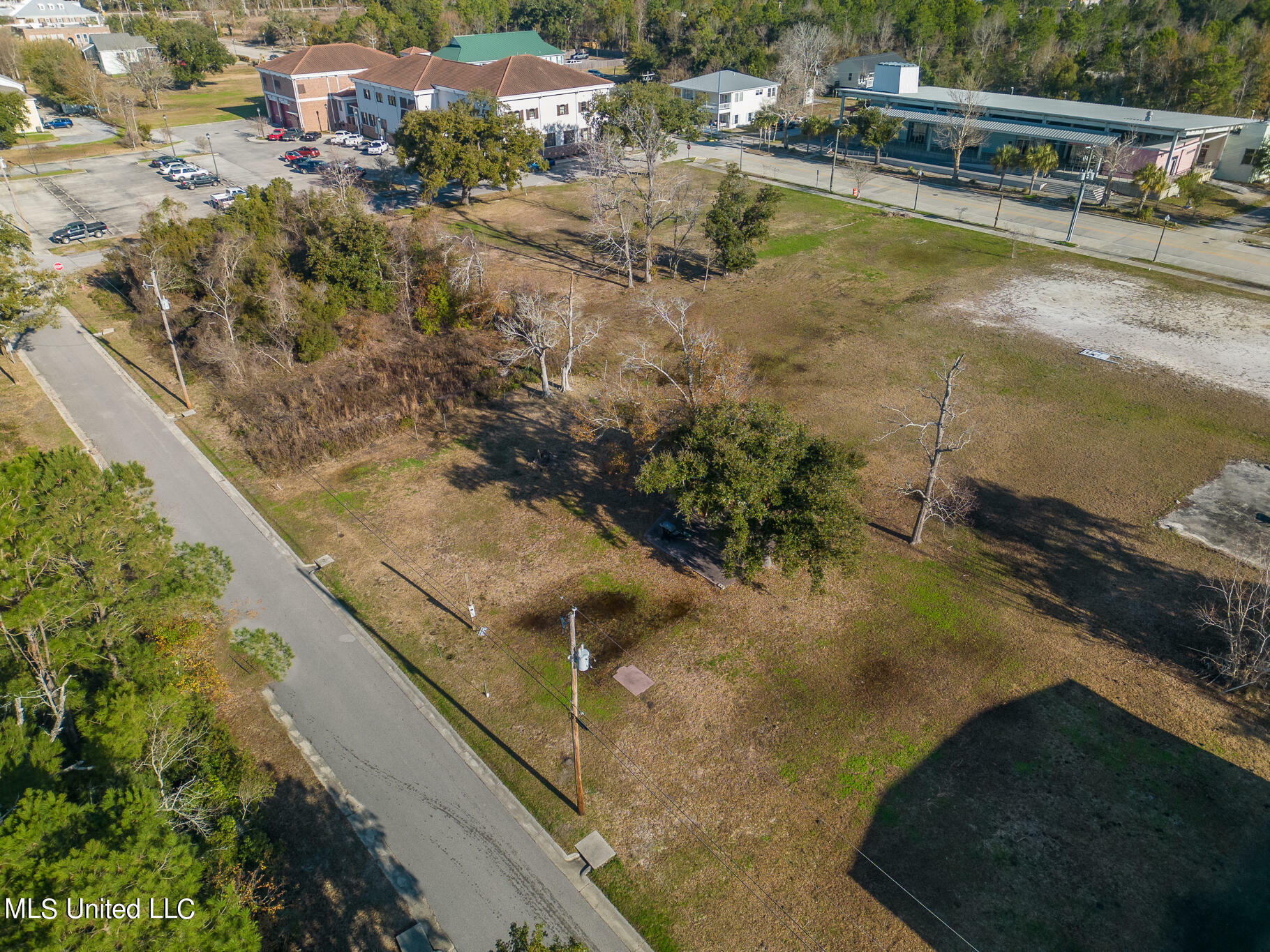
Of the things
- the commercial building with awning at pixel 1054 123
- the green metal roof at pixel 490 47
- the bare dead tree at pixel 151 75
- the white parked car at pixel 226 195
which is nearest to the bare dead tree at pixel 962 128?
the commercial building with awning at pixel 1054 123

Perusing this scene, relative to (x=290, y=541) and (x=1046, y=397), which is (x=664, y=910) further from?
(x=1046, y=397)

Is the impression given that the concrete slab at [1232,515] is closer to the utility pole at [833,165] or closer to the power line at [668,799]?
the power line at [668,799]

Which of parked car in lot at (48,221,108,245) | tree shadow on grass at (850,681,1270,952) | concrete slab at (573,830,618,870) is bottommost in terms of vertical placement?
concrete slab at (573,830,618,870)

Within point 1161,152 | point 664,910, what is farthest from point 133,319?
point 1161,152

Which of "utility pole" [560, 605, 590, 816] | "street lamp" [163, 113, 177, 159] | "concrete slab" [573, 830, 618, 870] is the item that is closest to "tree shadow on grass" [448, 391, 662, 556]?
"utility pole" [560, 605, 590, 816]

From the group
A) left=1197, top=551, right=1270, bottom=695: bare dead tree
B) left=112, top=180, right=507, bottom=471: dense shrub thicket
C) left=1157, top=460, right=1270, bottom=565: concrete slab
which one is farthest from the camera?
left=112, top=180, right=507, bottom=471: dense shrub thicket

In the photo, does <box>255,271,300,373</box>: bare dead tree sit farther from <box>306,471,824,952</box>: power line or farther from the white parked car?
the white parked car

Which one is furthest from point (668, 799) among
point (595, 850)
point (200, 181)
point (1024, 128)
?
point (200, 181)
